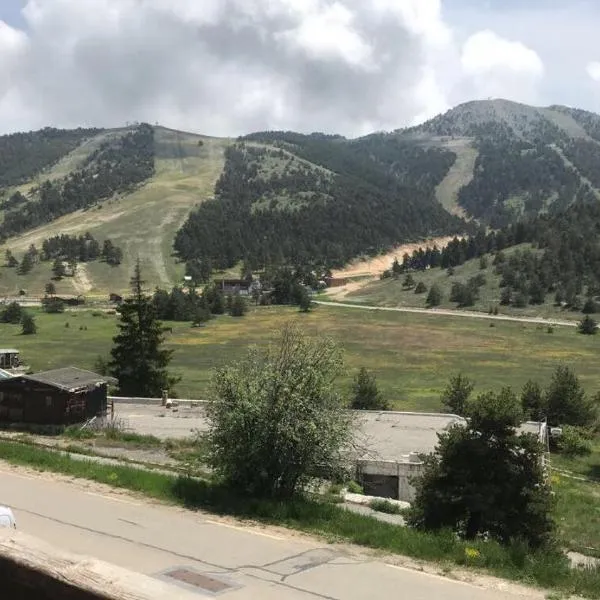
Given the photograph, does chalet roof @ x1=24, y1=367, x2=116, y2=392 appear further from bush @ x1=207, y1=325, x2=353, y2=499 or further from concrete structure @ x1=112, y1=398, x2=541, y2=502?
bush @ x1=207, y1=325, x2=353, y2=499

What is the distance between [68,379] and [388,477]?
16762 millimetres

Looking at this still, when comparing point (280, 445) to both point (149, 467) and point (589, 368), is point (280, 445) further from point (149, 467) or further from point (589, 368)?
point (589, 368)

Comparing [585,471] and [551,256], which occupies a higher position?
[551,256]

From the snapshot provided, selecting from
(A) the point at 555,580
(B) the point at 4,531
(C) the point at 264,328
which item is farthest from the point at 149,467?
(C) the point at 264,328

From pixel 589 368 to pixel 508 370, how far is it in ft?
33.2

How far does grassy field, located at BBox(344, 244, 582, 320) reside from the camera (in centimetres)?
14800

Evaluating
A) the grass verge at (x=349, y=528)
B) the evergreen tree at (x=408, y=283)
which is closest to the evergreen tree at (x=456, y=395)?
the grass verge at (x=349, y=528)

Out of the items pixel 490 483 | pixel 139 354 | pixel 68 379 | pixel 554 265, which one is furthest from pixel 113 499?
pixel 554 265

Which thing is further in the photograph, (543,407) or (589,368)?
(589,368)

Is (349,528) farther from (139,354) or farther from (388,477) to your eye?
(139,354)

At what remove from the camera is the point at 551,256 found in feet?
563

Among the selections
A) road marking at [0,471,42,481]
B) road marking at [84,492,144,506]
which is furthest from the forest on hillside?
road marking at [84,492,144,506]

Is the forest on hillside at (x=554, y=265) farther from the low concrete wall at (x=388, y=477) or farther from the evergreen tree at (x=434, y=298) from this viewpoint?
the low concrete wall at (x=388, y=477)

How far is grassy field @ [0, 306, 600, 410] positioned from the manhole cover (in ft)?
150
